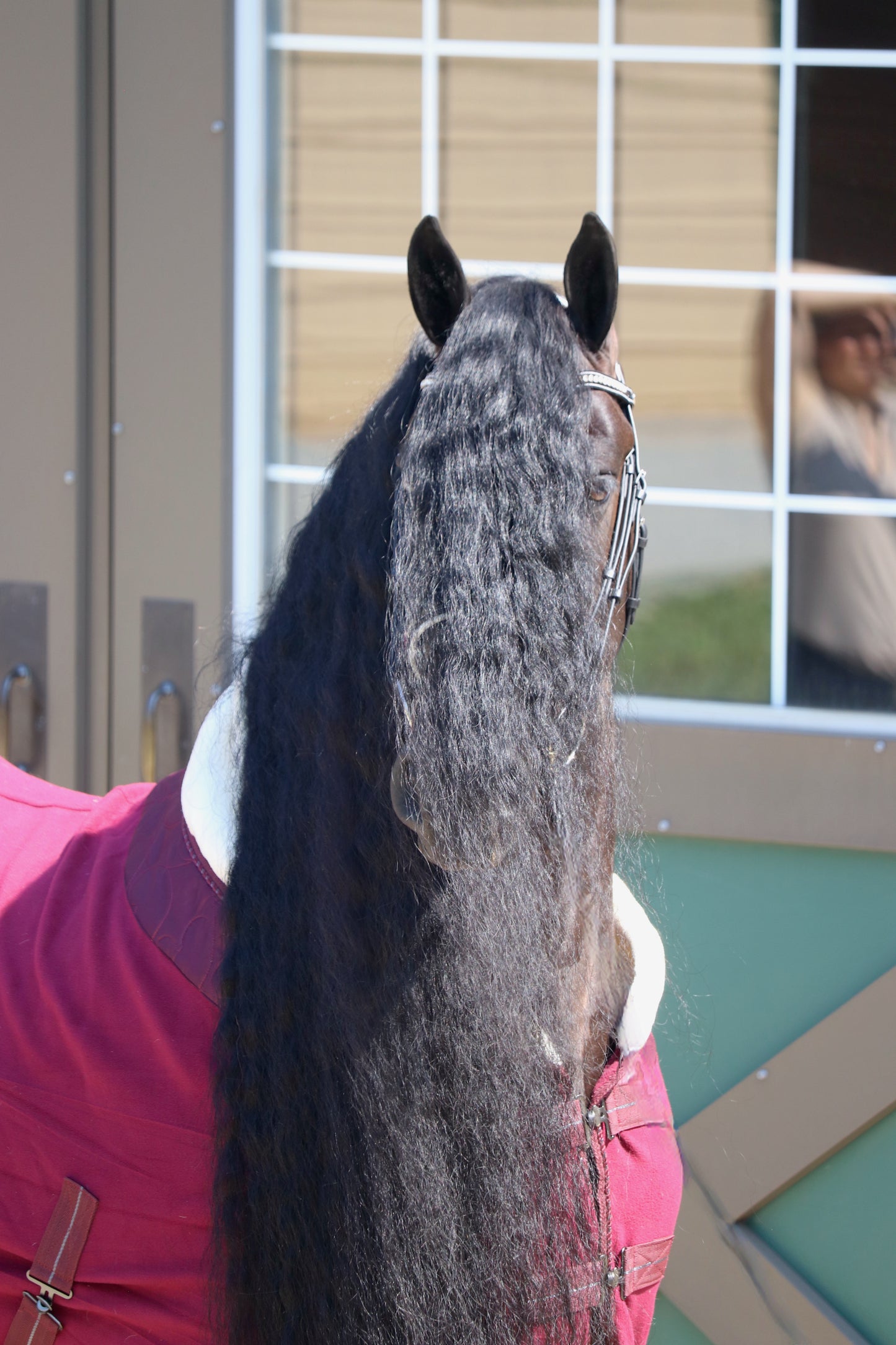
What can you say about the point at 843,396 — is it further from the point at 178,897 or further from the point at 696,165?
the point at 178,897

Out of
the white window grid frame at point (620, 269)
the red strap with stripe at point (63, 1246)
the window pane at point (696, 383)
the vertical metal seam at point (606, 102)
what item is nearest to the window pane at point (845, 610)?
the white window grid frame at point (620, 269)

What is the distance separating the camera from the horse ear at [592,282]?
761 millimetres

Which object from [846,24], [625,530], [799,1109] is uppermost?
[846,24]

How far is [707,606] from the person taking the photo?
1775 mm

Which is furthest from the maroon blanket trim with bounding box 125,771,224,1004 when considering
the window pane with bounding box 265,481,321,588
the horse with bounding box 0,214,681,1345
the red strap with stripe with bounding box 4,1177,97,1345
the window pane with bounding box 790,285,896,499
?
the window pane with bounding box 790,285,896,499

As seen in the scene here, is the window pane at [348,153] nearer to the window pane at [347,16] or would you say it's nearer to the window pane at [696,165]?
the window pane at [347,16]

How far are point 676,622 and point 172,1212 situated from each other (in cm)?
129

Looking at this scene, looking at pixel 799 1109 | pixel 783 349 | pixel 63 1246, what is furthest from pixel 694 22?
pixel 63 1246

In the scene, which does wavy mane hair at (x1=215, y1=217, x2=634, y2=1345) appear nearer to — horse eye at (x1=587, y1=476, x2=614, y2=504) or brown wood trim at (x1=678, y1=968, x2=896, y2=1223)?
horse eye at (x1=587, y1=476, x2=614, y2=504)

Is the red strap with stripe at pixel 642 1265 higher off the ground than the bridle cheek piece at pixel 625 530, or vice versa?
the bridle cheek piece at pixel 625 530

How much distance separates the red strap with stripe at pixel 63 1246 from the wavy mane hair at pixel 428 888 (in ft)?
0.45

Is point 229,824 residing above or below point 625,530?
below

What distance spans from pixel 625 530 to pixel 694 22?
1347mm

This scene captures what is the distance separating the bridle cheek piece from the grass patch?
92cm
